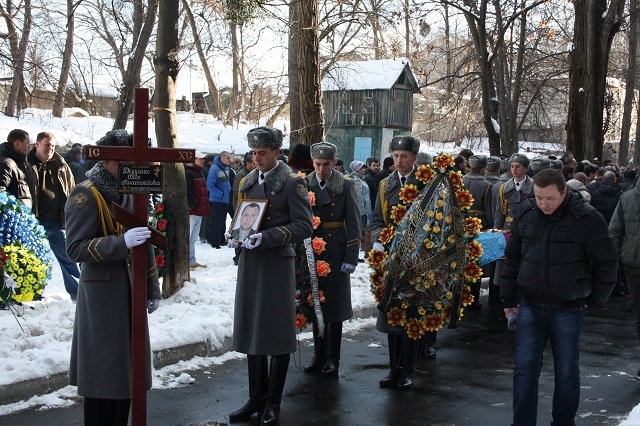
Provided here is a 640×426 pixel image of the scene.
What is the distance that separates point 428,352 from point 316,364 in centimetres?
138

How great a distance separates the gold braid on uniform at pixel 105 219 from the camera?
4742mm

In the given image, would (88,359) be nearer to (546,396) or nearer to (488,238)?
(546,396)

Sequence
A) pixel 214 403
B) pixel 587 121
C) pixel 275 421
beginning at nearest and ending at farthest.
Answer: pixel 275 421
pixel 214 403
pixel 587 121

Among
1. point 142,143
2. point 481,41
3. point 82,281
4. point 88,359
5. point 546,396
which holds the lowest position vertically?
point 546,396

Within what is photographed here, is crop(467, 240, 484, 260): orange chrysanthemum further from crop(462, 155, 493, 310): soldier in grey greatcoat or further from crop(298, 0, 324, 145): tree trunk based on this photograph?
crop(298, 0, 324, 145): tree trunk

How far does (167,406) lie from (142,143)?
2.70 meters

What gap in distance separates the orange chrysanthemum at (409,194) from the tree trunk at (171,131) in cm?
367

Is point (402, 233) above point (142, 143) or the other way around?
the other way around

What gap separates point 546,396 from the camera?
692 centimetres

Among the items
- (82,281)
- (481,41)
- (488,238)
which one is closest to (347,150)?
(481,41)

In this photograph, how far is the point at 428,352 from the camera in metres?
8.38

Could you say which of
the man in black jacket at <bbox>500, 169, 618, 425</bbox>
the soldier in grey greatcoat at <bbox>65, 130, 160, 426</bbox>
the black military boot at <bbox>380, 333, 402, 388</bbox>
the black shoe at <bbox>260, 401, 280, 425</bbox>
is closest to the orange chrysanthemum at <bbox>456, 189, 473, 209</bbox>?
the black military boot at <bbox>380, 333, 402, 388</bbox>

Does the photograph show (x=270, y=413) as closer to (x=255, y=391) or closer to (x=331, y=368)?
(x=255, y=391)

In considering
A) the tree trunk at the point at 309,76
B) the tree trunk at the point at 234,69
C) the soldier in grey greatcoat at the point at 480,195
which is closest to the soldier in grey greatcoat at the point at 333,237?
the soldier in grey greatcoat at the point at 480,195
